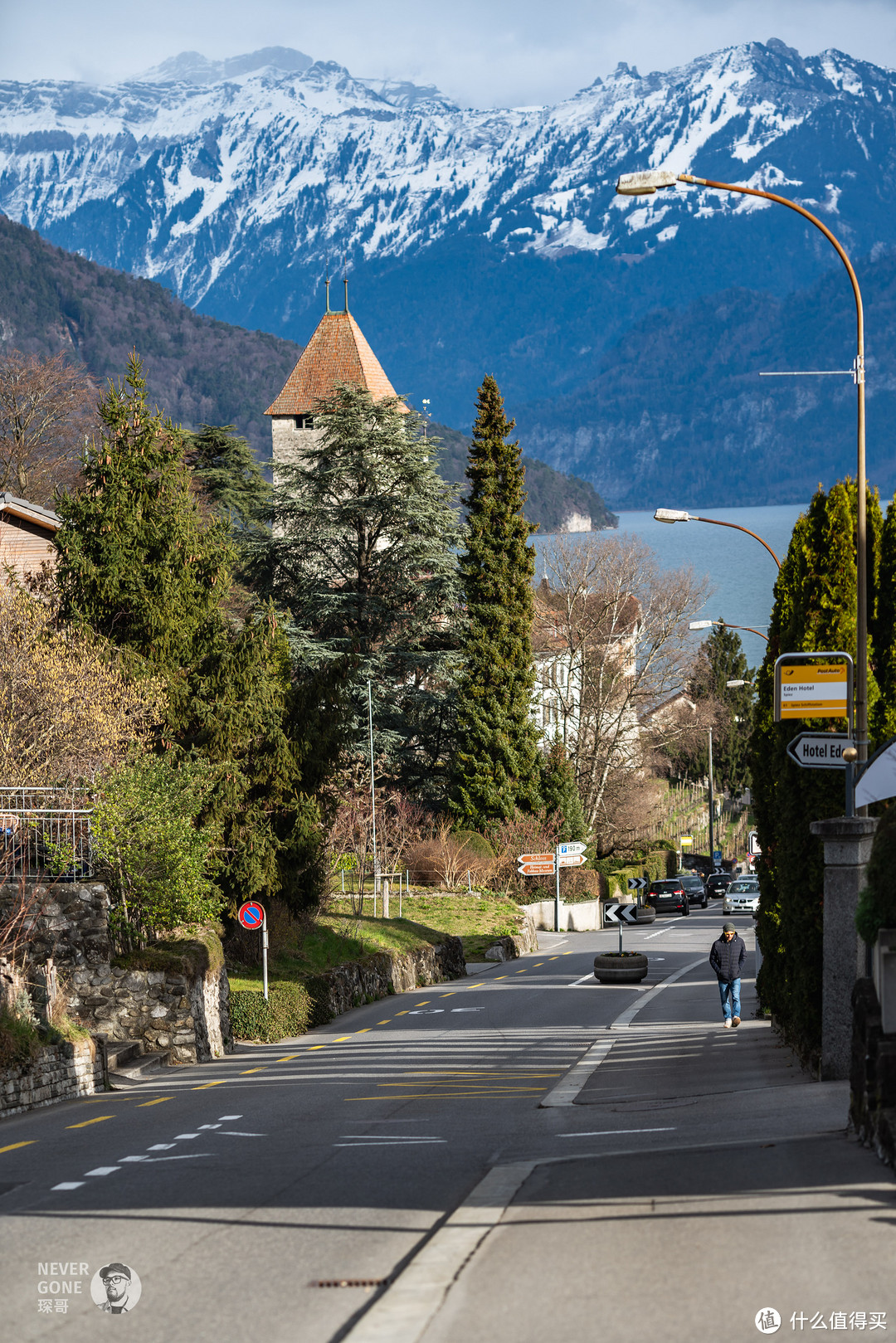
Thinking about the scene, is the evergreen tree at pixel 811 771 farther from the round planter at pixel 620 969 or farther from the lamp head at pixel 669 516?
the round planter at pixel 620 969

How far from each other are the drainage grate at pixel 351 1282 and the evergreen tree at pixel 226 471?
197 ft

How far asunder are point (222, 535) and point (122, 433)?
297 cm

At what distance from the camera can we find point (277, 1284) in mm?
7781

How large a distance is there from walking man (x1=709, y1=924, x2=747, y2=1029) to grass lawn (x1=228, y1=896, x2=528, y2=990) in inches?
362

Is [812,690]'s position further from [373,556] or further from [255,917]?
[373,556]

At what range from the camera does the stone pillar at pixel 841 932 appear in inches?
551

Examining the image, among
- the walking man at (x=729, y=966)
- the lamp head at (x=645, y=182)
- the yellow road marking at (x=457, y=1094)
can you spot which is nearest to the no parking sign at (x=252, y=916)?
the walking man at (x=729, y=966)

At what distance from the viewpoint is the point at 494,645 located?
5931 centimetres

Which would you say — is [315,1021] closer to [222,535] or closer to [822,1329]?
[222,535]

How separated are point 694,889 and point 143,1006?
50949 millimetres

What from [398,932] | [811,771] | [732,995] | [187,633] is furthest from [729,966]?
[398,932]

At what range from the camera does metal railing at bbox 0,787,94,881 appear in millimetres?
21531

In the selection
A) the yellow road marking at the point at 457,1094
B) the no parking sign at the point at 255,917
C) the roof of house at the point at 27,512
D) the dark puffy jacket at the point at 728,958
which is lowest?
the yellow road marking at the point at 457,1094

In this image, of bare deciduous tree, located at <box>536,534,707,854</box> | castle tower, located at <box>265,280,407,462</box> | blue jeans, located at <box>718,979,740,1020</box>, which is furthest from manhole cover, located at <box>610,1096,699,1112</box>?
castle tower, located at <box>265,280,407,462</box>
